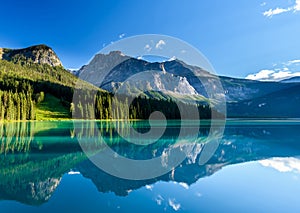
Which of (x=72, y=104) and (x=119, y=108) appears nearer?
(x=72, y=104)

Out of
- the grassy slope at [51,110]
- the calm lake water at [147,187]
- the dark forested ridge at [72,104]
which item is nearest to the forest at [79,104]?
the dark forested ridge at [72,104]

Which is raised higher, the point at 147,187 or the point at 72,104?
the point at 72,104

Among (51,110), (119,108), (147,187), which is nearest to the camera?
(147,187)

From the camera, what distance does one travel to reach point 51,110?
12100cm

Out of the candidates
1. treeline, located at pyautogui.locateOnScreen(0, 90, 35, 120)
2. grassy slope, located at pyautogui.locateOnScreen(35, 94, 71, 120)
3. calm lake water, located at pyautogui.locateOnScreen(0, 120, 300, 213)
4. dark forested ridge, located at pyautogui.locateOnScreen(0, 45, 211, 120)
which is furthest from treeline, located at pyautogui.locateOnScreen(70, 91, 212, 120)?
calm lake water, located at pyautogui.locateOnScreen(0, 120, 300, 213)

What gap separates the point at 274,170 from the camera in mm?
18703

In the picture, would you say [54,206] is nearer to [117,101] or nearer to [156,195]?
[156,195]

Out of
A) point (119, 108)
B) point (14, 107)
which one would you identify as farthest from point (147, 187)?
point (119, 108)

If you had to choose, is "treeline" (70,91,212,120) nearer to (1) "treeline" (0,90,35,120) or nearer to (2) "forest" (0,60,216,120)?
(2) "forest" (0,60,216,120)

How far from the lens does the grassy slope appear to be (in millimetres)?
112312

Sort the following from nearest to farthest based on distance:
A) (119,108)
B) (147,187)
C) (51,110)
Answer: (147,187)
(119,108)
(51,110)

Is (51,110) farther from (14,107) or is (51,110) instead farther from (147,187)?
(147,187)

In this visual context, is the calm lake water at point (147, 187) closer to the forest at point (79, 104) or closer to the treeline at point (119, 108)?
the forest at point (79, 104)

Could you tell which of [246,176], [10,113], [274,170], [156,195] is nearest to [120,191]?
[156,195]
